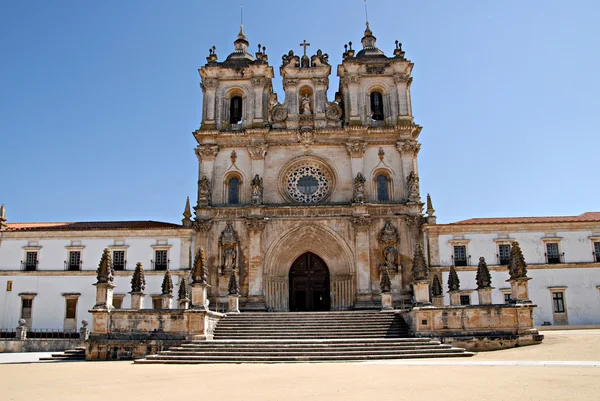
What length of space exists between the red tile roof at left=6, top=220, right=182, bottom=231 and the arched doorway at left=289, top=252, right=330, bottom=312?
827cm

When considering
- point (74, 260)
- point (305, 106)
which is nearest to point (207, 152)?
point (305, 106)

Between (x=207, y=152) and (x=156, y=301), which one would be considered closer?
(x=156, y=301)

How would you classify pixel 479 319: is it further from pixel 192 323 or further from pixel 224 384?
pixel 224 384

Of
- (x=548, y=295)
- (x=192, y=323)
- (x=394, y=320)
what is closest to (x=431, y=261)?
(x=548, y=295)

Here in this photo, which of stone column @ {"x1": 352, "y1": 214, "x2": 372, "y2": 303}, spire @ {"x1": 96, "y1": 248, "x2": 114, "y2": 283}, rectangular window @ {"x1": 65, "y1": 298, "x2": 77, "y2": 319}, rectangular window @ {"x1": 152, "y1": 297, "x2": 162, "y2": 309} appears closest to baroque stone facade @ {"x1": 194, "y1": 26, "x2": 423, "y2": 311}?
stone column @ {"x1": 352, "y1": 214, "x2": 372, "y2": 303}

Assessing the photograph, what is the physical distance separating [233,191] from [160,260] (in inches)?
255

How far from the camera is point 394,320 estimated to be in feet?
81.4

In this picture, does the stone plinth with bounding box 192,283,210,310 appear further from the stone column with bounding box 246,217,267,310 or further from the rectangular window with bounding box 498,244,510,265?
the rectangular window with bounding box 498,244,510,265

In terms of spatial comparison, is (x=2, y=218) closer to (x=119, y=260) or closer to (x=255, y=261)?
(x=119, y=260)

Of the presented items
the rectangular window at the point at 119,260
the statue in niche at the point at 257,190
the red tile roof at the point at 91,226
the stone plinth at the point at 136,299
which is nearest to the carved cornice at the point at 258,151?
the statue in niche at the point at 257,190

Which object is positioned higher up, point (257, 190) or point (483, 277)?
point (257, 190)

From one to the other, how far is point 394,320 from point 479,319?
4.24 metres

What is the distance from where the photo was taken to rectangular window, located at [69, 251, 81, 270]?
34.1m

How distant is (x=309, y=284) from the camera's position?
34844 millimetres
